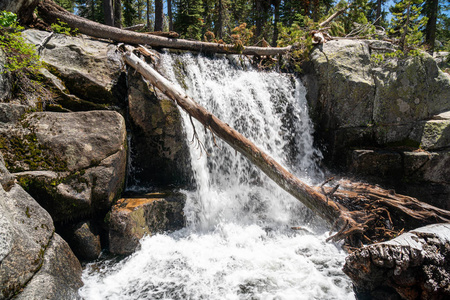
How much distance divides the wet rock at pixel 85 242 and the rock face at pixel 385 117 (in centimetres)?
684

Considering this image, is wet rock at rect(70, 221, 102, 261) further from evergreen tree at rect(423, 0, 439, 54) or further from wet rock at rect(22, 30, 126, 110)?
evergreen tree at rect(423, 0, 439, 54)

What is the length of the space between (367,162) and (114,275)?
6.97 m

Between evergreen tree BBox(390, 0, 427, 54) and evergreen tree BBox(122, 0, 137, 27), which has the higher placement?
evergreen tree BBox(122, 0, 137, 27)

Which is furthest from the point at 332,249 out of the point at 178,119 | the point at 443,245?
the point at 178,119

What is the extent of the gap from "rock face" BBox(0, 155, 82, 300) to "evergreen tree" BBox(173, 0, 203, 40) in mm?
16252

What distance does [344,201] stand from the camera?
5.08 metres

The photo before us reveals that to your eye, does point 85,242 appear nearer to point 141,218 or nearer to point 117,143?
point 141,218

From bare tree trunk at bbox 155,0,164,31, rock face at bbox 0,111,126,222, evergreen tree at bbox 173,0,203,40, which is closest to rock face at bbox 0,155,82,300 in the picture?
rock face at bbox 0,111,126,222

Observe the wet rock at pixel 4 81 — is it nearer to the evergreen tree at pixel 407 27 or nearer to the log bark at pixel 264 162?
the log bark at pixel 264 162

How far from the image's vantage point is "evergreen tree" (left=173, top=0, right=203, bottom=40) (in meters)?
16.5

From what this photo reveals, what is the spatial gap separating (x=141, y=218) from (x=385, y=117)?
297 inches

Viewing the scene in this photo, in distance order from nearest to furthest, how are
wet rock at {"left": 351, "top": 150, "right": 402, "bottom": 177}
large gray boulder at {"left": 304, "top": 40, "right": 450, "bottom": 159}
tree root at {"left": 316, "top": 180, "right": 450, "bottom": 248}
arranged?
tree root at {"left": 316, "top": 180, "right": 450, "bottom": 248}
wet rock at {"left": 351, "top": 150, "right": 402, "bottom": 177}
large gray boulder at {"left": 304, "top": 40, "right": 450, "bottom": 159}

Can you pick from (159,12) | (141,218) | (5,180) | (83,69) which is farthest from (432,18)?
(5,180)

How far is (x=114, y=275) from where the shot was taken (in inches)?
153
